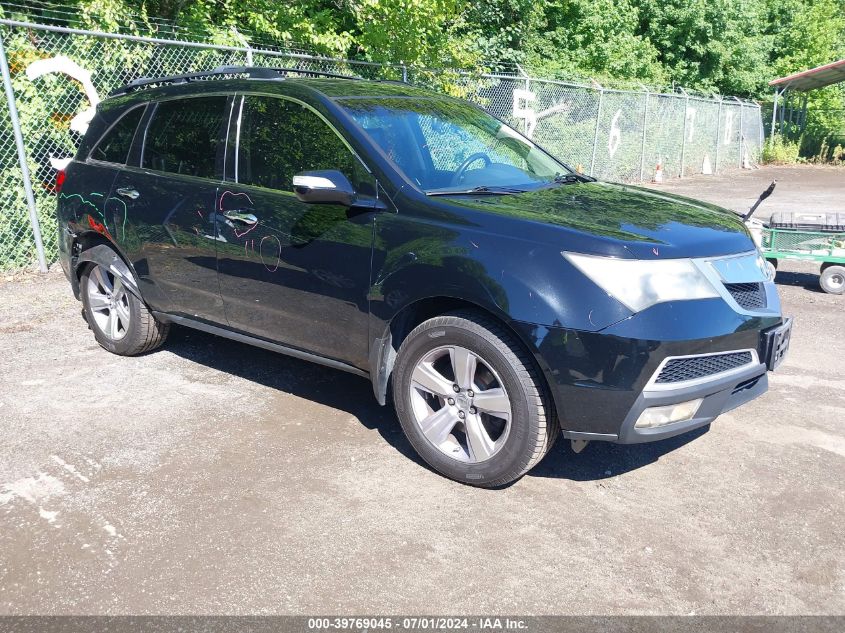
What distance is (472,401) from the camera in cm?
377

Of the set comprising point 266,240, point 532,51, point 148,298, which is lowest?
point 148,298

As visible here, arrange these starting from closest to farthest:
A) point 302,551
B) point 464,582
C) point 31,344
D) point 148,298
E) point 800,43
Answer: point 464,582
point 302,551
point 148,298
point 31,344
point 800,43

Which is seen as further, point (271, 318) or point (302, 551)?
point (271, 318)

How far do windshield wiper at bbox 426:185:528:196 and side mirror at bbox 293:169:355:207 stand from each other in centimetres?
41

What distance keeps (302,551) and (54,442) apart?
1.91m

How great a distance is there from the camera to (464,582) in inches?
124

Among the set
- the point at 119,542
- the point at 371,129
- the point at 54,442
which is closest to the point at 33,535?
the point at 119,542

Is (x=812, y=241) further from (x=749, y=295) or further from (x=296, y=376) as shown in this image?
(x=296, y=376)

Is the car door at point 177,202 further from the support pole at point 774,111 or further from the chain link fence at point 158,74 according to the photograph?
the support pole at point 774,111

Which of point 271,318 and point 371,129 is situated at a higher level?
point 371,129

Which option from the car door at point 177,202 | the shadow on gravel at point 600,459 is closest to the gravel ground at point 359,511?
the shadow on gravel at point 600,459

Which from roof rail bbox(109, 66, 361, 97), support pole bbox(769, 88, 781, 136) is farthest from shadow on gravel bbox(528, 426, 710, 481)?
support pole bbox(769, 88, 781, 136)

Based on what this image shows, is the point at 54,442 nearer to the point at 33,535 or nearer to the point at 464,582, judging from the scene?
the point at 33,535

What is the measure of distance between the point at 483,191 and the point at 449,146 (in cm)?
52
